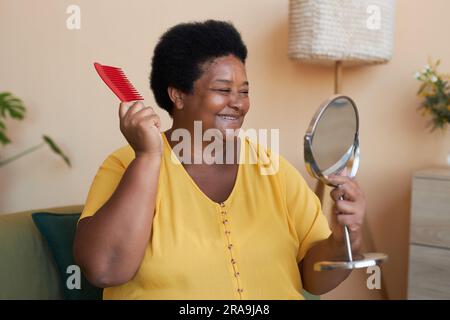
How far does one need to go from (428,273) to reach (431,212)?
0.72 ft

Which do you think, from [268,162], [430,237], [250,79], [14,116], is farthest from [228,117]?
[14,116]

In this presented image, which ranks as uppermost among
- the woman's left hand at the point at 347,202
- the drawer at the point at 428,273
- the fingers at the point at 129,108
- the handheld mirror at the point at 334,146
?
the fingers at the point at 129,108

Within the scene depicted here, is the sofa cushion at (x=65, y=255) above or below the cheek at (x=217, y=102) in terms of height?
below

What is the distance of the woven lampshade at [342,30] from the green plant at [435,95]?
197 millimetres

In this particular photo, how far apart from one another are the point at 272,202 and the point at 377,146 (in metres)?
1.28

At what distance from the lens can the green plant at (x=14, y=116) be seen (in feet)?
8.20

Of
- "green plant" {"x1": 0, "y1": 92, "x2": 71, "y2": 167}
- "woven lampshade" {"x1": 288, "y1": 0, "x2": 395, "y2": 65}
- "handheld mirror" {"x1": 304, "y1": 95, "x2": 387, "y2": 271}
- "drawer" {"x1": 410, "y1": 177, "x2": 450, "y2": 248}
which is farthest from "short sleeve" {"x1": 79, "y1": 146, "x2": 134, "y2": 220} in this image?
"green plant" {"x1": 0, "y1": 92, "x2": 71, "y2": 167}

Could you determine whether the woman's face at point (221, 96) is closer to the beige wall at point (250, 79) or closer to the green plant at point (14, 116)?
the beige wall at point (250, 79)

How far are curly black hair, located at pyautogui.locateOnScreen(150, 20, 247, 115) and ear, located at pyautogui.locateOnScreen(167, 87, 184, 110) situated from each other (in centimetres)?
1

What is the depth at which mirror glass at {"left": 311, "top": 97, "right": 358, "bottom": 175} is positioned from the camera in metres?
0.98

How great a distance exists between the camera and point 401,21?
2430 mm

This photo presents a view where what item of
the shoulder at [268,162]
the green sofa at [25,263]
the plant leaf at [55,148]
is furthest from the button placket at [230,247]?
the plant leaf at [55,148]

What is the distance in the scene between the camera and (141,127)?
106 cm

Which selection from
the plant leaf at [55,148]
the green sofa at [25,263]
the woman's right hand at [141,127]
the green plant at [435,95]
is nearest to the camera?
the woman's right hand at [141,127]
